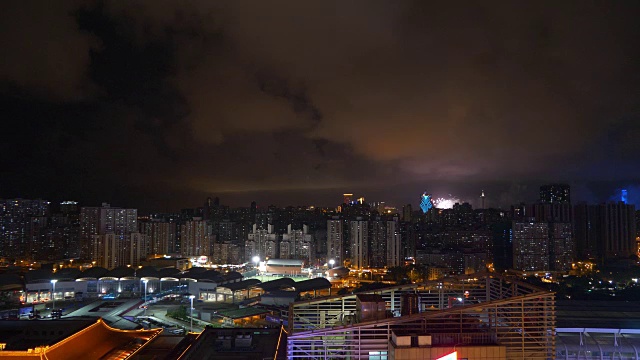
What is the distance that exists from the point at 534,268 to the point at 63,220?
2415 centimetres

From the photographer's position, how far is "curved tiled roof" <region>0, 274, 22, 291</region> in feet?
47.6

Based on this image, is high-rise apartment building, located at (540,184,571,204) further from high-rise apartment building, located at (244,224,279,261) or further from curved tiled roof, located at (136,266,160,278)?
curved tiled roof, located at (136,266,160,278)

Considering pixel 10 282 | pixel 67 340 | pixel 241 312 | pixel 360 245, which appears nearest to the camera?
pixel 67 340

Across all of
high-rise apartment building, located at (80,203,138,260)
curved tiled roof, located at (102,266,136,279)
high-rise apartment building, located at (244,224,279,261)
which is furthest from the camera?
high-rise apartment building, located at (244,224,279,261)

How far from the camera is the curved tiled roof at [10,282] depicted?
14522mm

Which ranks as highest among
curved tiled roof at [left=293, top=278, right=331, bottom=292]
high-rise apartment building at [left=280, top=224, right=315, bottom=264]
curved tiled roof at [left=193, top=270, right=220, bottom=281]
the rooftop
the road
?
high-rise apartment building at [left=280, top=224, right=315, bottom=264]

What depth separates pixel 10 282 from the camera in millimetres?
14875

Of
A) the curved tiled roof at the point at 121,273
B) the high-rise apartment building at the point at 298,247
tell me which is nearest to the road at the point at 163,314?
the curved tiled roof at the point at 121,273

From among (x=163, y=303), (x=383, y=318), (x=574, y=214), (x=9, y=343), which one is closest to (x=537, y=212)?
(x=574, y=214)

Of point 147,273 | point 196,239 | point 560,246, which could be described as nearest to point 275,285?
point 147,273

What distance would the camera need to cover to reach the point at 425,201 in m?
37.3

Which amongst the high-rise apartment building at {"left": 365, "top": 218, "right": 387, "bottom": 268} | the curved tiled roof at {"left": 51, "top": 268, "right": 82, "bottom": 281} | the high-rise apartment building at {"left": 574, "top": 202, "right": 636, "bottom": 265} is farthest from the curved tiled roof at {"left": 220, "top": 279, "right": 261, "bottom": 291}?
the high-rise apartment building at {"left": 574, "top": 202, "right": 636, "bottom": 265}

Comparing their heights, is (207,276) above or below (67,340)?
below

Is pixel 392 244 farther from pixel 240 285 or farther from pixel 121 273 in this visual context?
pixel 121 273
